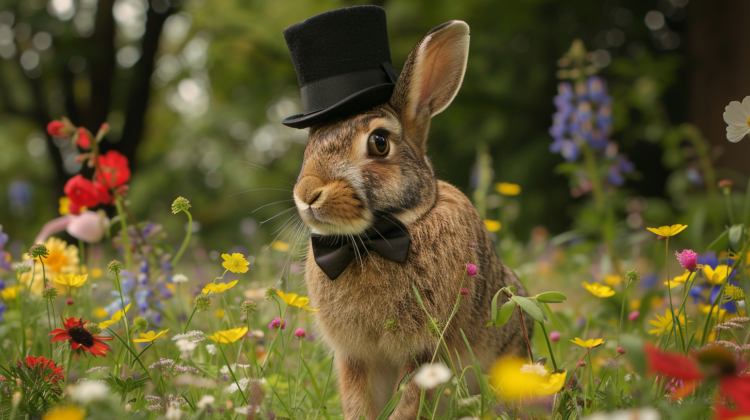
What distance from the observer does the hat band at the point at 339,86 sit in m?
1.91

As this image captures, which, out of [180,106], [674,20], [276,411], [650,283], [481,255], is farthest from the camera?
[180,106]

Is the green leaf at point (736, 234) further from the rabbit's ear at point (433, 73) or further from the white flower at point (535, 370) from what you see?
the rabbit's ear at point (433, 73)

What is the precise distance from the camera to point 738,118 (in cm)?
165

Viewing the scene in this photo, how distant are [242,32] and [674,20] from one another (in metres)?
6.72

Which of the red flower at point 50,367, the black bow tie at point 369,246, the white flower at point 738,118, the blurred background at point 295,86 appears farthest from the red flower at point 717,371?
the blurred background at point 295,86

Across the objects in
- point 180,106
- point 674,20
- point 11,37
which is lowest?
point 180,106

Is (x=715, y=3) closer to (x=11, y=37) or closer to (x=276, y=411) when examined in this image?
(x=276, y=411)

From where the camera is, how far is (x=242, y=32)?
279 inches

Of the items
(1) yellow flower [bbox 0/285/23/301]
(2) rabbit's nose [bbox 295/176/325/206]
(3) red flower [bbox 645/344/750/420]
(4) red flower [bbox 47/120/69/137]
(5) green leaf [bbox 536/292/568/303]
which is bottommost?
(1) yellow flower [bbox 0/285/23/301]

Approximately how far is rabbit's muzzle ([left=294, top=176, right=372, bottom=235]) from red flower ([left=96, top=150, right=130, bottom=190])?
118 centimetres

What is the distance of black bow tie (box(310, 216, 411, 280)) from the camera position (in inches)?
69.4

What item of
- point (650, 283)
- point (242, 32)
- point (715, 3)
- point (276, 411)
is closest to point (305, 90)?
point (276, 411)

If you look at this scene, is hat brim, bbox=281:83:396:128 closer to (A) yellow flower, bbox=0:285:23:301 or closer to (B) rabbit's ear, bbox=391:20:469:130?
(B) rabbit's ear, bbox=391:20:469:130

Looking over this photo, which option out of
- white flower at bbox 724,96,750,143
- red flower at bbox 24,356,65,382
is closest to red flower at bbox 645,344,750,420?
white flower at bbox 724,96,750,143
